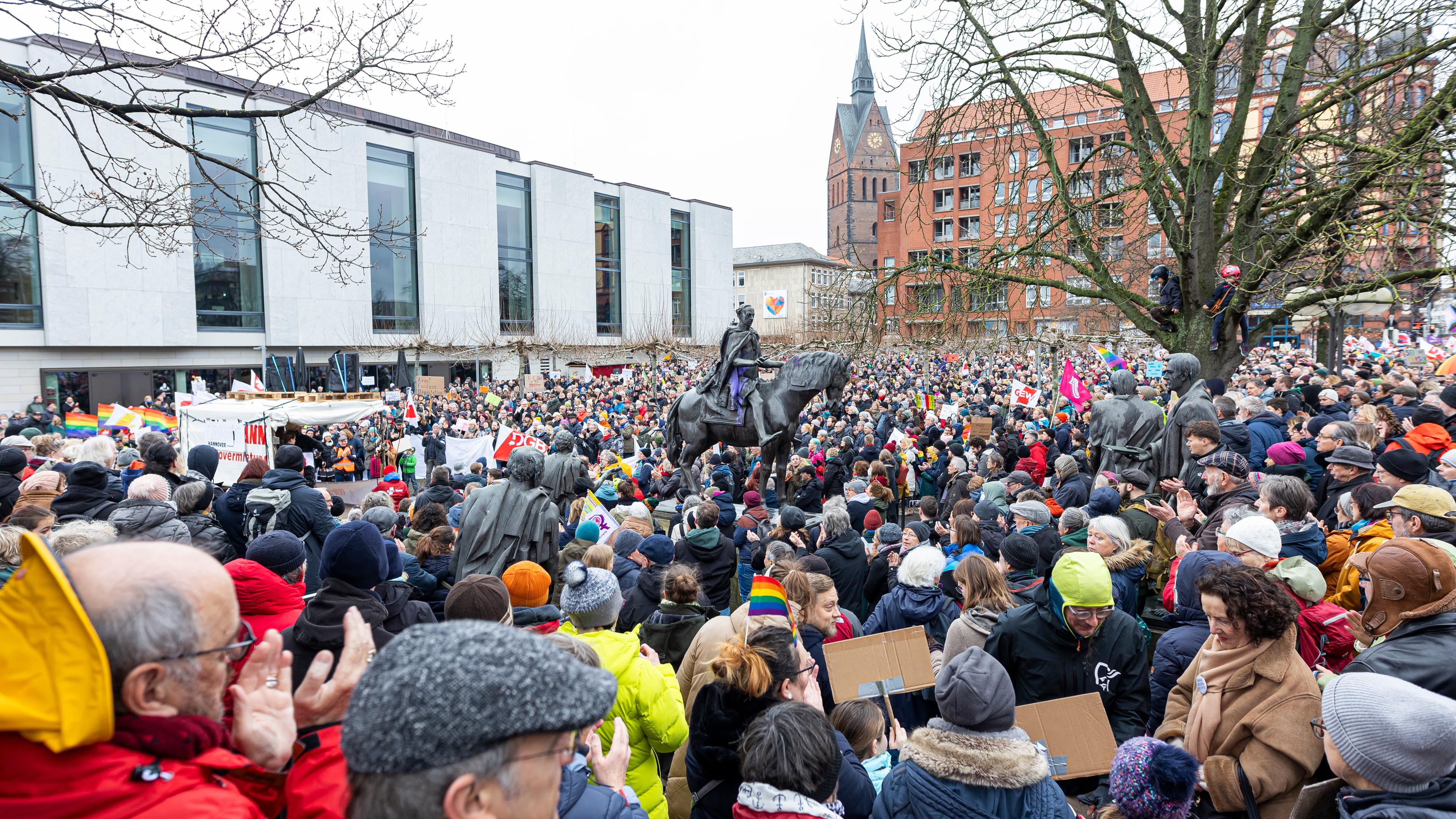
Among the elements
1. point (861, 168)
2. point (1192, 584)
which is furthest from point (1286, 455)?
point (861, 168)

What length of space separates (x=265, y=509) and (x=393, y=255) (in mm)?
35240

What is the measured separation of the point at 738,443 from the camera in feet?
42.8

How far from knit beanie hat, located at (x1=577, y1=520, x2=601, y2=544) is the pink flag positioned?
31.7 feet

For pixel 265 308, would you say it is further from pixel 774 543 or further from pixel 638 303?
pixel 774 543

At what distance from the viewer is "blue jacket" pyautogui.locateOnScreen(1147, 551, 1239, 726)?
3.55 metres

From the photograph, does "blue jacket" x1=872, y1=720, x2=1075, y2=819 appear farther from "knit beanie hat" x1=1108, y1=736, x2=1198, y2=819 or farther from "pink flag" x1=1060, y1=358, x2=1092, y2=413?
"pink flag" x1=1060, y1=358, x2=1092, y2=413

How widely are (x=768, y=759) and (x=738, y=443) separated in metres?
10.6

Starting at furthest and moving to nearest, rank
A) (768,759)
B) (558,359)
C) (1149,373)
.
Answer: (558,359) < (1149,373) < (768,759)

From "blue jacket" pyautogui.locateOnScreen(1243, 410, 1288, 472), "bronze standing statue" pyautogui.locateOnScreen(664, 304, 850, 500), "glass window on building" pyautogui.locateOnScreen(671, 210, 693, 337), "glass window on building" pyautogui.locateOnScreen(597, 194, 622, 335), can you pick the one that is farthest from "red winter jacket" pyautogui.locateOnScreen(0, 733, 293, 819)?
"glass window on building" pyautogui.locateOnScreen(671, 210, 693, 337)

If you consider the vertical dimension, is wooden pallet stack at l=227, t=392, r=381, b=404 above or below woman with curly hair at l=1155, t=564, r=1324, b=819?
above

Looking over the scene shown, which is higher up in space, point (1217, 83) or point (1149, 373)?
point (1217, 83)

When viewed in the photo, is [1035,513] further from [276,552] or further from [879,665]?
[276,552]

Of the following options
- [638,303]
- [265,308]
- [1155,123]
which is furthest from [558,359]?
[1155,123]

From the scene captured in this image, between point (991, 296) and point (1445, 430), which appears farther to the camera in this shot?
point (991, 296)
